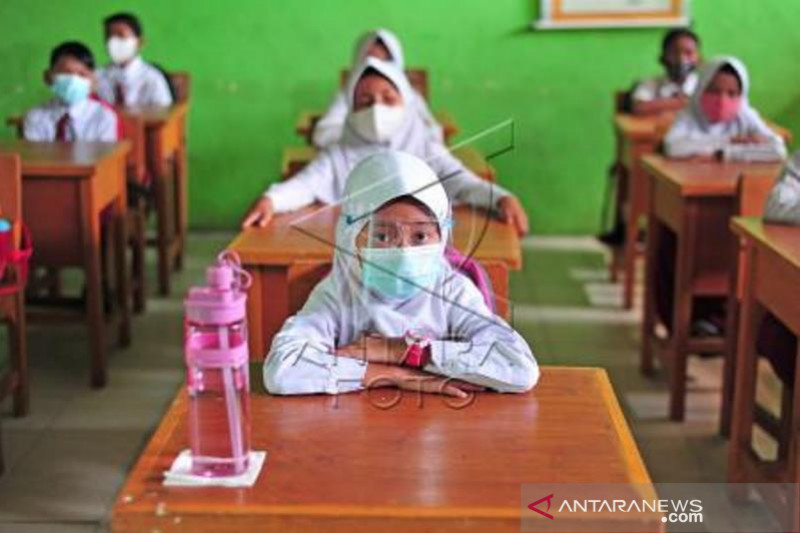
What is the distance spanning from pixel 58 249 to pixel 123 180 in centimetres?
48

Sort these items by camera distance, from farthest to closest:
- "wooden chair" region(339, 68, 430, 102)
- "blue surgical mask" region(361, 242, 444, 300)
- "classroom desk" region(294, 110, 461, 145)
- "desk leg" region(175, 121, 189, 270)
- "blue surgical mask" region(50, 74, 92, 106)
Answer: "wooden chair" region(339, 68, 430, 102)
"desk leg" region(175, 121, 189, 270)
"classroom desk" region(294, 110, 461, 145)
"blue surgical mask" region(50, 74, 92, 106)
"blue surgical mask" region(361, 242, 444, 300)

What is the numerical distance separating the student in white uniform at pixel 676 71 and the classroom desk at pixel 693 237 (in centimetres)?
164

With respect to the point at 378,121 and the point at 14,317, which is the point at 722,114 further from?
the point at 14,317

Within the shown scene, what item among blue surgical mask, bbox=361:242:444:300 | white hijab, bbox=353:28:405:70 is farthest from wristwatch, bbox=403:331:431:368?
white hijab, bbox=353:28:405:70

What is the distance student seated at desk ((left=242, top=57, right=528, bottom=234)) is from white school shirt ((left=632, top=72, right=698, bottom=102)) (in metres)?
2.15

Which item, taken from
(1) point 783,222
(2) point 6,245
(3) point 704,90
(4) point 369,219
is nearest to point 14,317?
(2) point 6,245

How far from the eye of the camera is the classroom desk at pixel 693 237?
10.9 ft

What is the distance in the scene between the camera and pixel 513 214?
2.74 meters

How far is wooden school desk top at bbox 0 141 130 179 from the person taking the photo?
135 inches

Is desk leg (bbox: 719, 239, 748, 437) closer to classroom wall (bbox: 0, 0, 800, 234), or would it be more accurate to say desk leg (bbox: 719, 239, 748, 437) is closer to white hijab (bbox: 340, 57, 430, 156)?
white hijab (bbox: 340, 57, 430, 156)

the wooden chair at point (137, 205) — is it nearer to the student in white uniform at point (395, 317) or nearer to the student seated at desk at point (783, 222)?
the student seated at desk at point (783, 222)

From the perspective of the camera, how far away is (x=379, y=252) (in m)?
1.79

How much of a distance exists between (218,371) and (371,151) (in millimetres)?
1950

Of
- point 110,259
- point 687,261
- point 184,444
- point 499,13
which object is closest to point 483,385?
point 184,444
